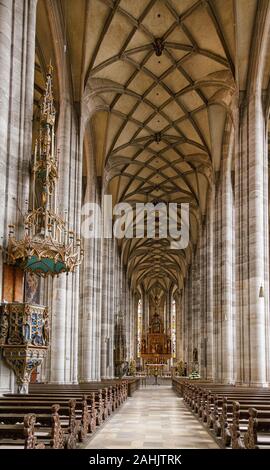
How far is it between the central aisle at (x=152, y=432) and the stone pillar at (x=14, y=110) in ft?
8.29

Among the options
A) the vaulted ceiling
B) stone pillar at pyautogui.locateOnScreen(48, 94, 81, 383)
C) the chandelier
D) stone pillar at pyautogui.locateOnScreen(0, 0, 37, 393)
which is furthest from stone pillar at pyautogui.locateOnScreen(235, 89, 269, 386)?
stone pillar at pyautogui.locateOnScreen(0, 0, 37, 393)

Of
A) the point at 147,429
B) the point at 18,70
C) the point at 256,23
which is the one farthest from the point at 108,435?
the point at 256,23

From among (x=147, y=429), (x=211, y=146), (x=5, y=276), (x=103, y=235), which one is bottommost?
(x=147, y=429)

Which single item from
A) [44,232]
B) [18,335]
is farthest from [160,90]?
[18,335]

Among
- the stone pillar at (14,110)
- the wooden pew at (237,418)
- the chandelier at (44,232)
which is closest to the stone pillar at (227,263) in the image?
the wooden pew at (237,418)

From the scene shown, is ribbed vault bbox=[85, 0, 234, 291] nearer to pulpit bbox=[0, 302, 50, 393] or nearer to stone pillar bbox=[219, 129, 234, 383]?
stone pillar bbox=[219, 129, 234, 383]

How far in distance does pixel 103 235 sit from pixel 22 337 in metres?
22.9

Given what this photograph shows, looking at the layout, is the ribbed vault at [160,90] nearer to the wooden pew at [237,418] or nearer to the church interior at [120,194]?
the church interior at [120,194]

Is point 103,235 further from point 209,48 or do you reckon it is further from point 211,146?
point 209,48

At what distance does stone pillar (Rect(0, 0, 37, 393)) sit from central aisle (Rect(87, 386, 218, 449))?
253cm

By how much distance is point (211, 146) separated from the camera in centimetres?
Result: 3002

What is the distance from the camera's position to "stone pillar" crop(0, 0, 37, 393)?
484 inches

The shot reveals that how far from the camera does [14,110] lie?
12.9 metres

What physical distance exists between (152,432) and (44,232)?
16.2ft
